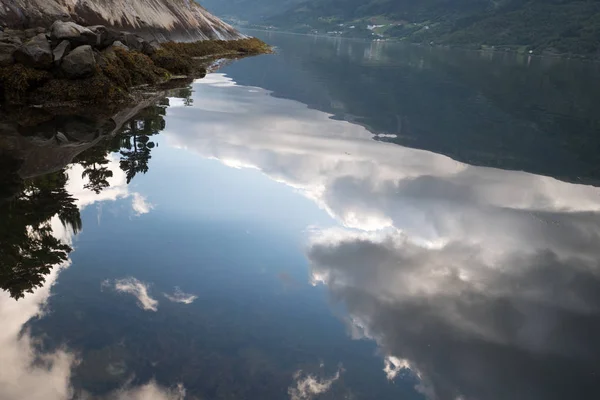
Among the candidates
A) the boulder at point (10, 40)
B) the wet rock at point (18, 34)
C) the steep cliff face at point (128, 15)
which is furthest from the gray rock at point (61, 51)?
the steep cliff face at point (128, 15)

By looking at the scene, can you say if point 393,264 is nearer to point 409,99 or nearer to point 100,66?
point 100,66

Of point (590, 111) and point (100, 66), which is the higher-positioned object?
point (100, 66)

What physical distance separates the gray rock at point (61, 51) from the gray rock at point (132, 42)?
13379 millimetres

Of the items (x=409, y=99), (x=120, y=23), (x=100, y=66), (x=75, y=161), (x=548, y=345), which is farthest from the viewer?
(x=120, y=23)

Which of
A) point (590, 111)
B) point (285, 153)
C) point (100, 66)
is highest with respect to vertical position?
point (100, 66)

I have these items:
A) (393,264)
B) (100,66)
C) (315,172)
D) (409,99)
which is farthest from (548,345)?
(409,99)

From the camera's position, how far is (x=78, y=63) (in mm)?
32594

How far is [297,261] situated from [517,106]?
4699 centimetres

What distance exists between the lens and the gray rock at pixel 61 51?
3285 cm

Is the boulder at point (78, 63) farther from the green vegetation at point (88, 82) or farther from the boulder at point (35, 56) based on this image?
the boulder at point (35, 56)

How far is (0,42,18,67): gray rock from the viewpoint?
31.7 meters

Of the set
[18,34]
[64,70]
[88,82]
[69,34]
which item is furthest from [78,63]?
[18,34]

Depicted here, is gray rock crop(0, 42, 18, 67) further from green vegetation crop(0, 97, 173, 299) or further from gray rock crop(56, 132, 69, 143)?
green vegetation crop(0, 97, 173, 299)

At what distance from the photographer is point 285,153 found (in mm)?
24734
